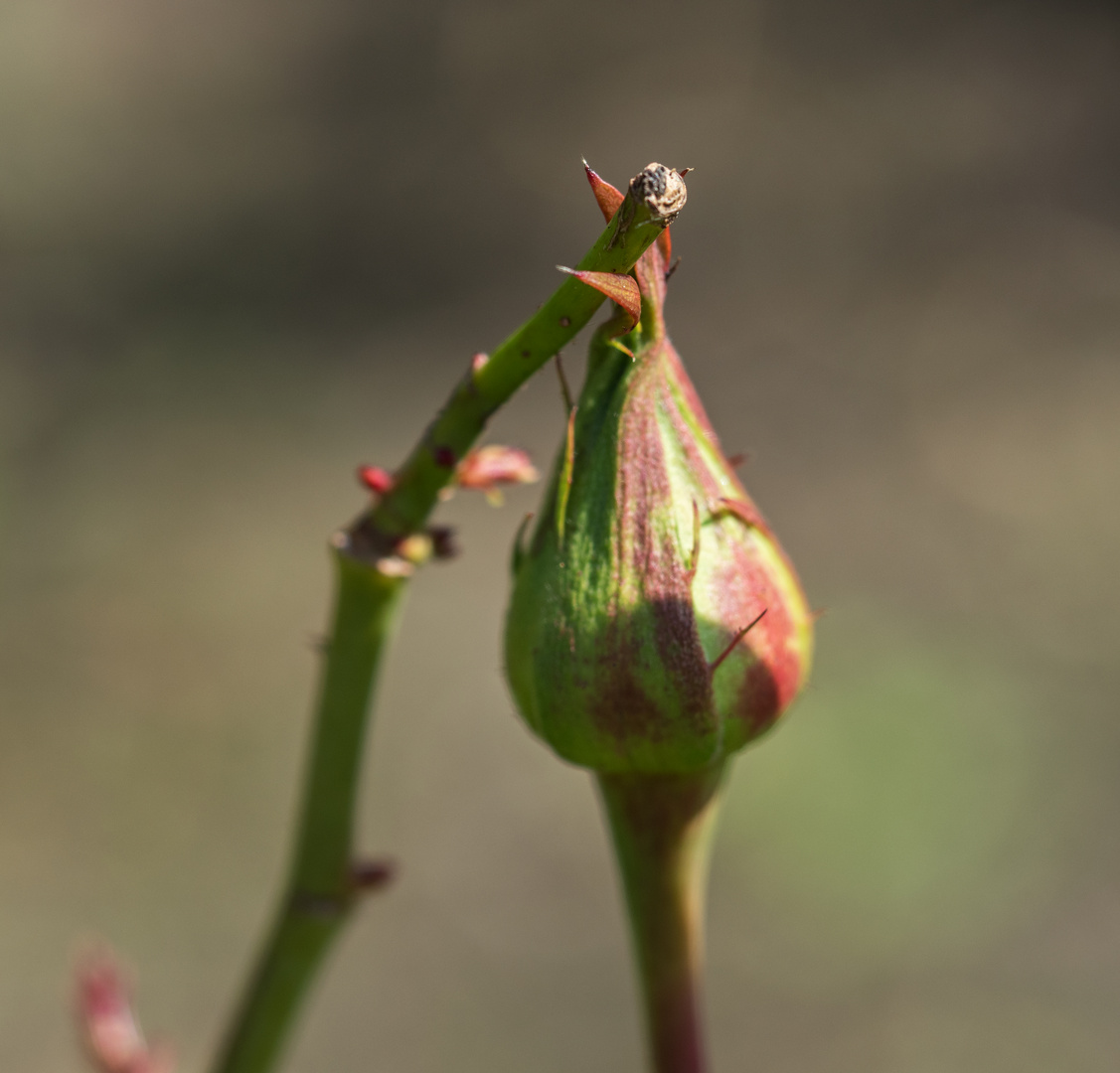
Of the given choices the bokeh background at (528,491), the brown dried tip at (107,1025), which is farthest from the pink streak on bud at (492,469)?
the bokeh background at (528,491)

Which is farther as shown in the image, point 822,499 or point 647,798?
point 822,499

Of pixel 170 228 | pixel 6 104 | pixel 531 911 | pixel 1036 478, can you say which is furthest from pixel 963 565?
pixel 6 104

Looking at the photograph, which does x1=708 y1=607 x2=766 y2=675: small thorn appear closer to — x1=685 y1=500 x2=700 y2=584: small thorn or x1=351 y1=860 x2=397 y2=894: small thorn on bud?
x1=685 y1=500 x2=700 y2=584: small thorn

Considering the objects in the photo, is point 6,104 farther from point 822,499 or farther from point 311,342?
point 822,499

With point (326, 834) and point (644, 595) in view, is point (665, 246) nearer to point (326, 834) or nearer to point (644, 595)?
point (644, 595)

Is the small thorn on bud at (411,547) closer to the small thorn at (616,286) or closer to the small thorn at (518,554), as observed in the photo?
the small thorn at (518,554)
